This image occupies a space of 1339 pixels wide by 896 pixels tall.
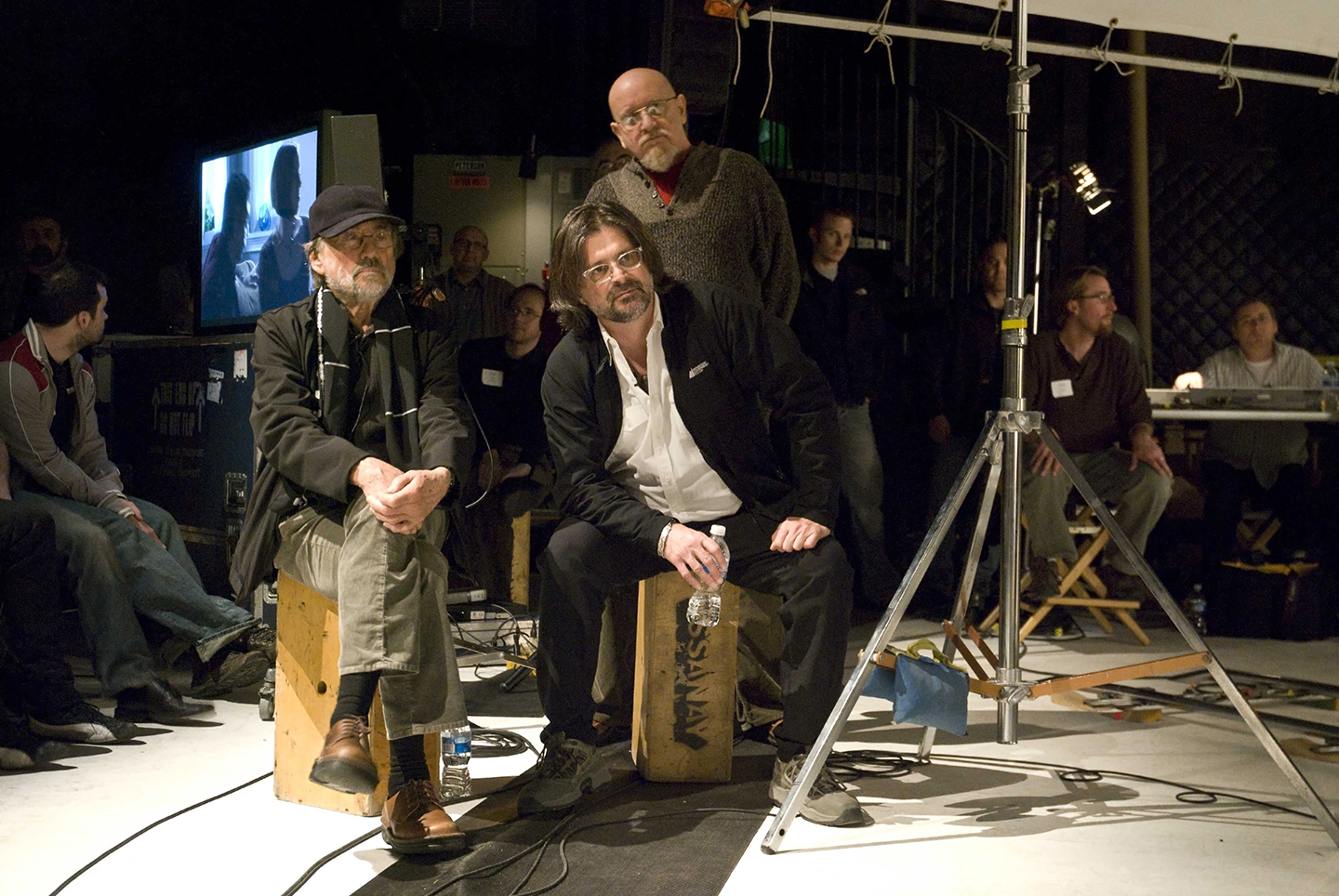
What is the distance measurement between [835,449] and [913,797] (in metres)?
0.79

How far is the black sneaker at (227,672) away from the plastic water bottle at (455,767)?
1085mm

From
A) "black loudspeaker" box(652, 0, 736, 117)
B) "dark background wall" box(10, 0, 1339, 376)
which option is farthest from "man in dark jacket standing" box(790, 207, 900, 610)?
"dark background wall" box(10, 0, 1339, 376)

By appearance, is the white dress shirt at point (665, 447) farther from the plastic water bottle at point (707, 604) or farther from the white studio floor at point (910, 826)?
the white studio floor at point (910, 826)

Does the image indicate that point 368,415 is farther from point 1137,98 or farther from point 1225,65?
point 1137,98

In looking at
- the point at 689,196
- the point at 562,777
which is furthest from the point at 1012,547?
the point at 689,196

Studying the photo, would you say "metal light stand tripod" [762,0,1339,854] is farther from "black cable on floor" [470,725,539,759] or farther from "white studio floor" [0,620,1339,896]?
"black cable on floor" [470,725,539,759]

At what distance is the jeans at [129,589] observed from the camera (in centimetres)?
323

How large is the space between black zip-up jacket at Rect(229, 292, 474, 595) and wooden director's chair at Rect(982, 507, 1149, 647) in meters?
2.42

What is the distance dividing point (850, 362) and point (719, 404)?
7.58 ft

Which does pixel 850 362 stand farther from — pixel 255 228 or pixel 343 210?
pixel 343 210

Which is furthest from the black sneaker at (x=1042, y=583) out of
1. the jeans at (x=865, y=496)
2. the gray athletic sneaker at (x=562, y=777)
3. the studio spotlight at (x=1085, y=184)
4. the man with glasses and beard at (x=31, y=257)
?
the man with glasses and beard at (x=31, y=257)

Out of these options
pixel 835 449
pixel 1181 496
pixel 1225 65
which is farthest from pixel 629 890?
pixel 1181 496

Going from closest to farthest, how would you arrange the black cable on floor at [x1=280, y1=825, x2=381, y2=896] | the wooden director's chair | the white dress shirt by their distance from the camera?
the black cable on floor at [x1=280, y1=825, x2=381, y2=896], the white dress shirt, the wooden director's chair

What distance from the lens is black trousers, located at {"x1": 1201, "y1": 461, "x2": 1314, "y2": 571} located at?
5.00m
